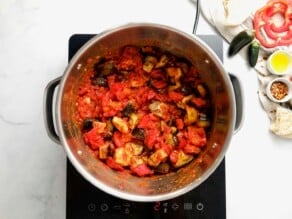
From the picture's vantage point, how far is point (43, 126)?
3.91ft

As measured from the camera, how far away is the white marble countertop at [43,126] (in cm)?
118

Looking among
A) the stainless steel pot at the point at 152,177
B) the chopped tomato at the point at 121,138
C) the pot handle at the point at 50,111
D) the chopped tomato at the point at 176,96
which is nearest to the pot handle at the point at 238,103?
the stainless steel pot at the point at 152,177

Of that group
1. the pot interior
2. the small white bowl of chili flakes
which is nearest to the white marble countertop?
the small white bowl of chili flakes

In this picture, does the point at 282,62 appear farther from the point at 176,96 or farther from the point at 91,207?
the point at 91,207

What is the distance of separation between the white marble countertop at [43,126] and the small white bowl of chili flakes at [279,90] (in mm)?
37

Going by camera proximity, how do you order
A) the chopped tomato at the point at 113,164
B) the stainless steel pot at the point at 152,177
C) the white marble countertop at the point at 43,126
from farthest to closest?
1. the white marble countertop at the point at 43,126
2. the chopped tomato at the point at 113,164
3. the stainless steel pot at the point at 152,177

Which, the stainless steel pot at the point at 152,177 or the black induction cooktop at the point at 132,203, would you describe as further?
the black induction cooktop at the point at 132,203

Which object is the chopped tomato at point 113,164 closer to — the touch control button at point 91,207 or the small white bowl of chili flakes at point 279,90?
the touch control button at point 91,207

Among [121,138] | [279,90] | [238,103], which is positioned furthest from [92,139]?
[279,90]

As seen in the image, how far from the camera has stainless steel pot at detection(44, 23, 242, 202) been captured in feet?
3.14

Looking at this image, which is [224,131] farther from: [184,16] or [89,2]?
[89,2]

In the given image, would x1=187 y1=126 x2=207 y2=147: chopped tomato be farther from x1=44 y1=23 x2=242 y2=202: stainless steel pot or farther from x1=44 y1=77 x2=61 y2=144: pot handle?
x1=44 y1=77 x2=61 y2=144: pot handle

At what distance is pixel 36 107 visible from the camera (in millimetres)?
1197

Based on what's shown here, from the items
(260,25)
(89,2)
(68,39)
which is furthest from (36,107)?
(260,25)
